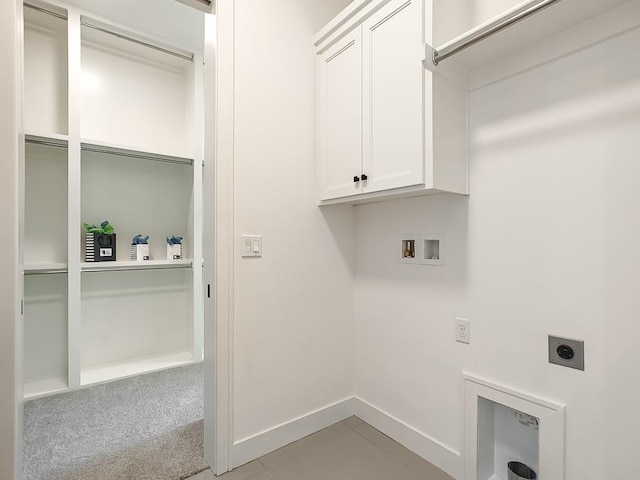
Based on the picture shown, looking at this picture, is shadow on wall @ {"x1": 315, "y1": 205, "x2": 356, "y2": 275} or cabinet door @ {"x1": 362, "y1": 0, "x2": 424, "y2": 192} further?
shadow on wall @ {"x1": 315, "y1": 205, "x2": 356, "y2": 275}

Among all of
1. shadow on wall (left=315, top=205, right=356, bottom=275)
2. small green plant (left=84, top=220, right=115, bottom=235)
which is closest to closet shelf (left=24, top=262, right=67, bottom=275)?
small green plant (left=84, top=220, right=115, bottom=235)

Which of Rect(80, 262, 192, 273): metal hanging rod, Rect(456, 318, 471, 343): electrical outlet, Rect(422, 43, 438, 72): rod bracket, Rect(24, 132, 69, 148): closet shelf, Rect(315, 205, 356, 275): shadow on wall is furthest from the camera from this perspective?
Rect(80, 262, 192, 273): metal hanging rod

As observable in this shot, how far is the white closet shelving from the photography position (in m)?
2.53

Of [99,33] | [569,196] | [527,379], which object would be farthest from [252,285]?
[99,33]

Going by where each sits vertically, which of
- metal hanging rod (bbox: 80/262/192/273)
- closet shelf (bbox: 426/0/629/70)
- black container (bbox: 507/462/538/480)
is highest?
closet shelf (bbox: 426/0/629/70)

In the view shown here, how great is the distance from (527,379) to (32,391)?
3309 millimetres

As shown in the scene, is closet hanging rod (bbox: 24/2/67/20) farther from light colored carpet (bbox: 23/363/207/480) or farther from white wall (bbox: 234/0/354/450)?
light colored carpet (bbox: 23/363/207/480)

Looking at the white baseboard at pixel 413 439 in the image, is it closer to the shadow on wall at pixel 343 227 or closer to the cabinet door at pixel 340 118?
the shadow on wall at pixel 343 227

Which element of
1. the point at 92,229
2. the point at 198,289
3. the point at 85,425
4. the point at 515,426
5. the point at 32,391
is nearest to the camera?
the point at 515,426

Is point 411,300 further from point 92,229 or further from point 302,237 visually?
point 92,229

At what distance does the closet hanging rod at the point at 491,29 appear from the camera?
104 cm

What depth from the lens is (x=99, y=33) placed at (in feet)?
8.94

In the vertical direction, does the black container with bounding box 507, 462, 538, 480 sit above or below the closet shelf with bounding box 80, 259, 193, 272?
below

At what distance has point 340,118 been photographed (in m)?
1.81
